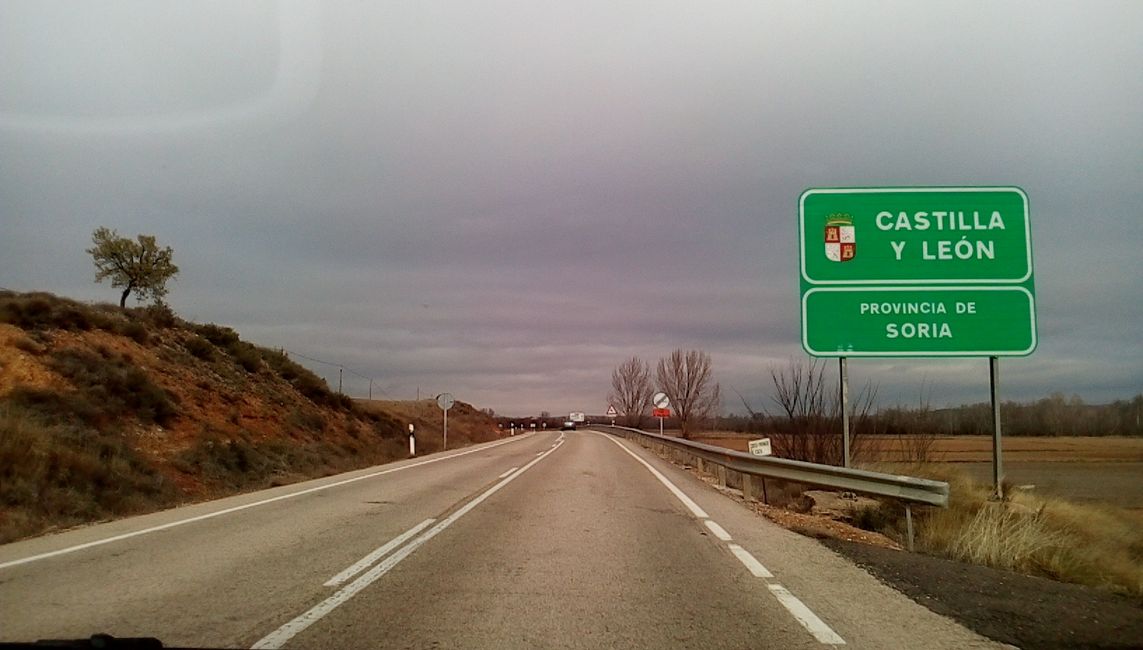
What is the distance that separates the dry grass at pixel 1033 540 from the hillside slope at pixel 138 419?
1298cm

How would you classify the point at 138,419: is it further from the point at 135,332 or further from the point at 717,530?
the point at 717,530

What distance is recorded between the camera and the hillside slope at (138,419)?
618 inches

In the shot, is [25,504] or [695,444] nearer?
[25,504]

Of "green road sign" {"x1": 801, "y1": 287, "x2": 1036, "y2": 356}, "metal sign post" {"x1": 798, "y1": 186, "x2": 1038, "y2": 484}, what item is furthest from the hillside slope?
"metal sign post" {"x1": 798, "y1": 186, "x2": 1038, "y2": 484}

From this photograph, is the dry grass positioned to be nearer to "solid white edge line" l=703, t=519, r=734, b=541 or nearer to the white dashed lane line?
"solid white edge line" l=703, t=519, r=734, b=541

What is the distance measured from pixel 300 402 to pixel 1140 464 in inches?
1597

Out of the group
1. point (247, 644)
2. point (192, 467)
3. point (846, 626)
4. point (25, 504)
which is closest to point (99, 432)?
point (192, 467)

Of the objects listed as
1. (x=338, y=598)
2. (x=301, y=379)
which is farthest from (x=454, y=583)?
(x=301, y=379)

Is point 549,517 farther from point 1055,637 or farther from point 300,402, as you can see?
point 300,402

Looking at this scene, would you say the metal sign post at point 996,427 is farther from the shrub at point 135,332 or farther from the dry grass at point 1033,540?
the shrub at point 135,332

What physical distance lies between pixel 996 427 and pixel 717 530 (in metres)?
5.49

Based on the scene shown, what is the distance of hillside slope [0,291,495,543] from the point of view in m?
15.7

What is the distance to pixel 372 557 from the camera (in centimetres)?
970

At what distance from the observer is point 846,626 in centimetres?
661
